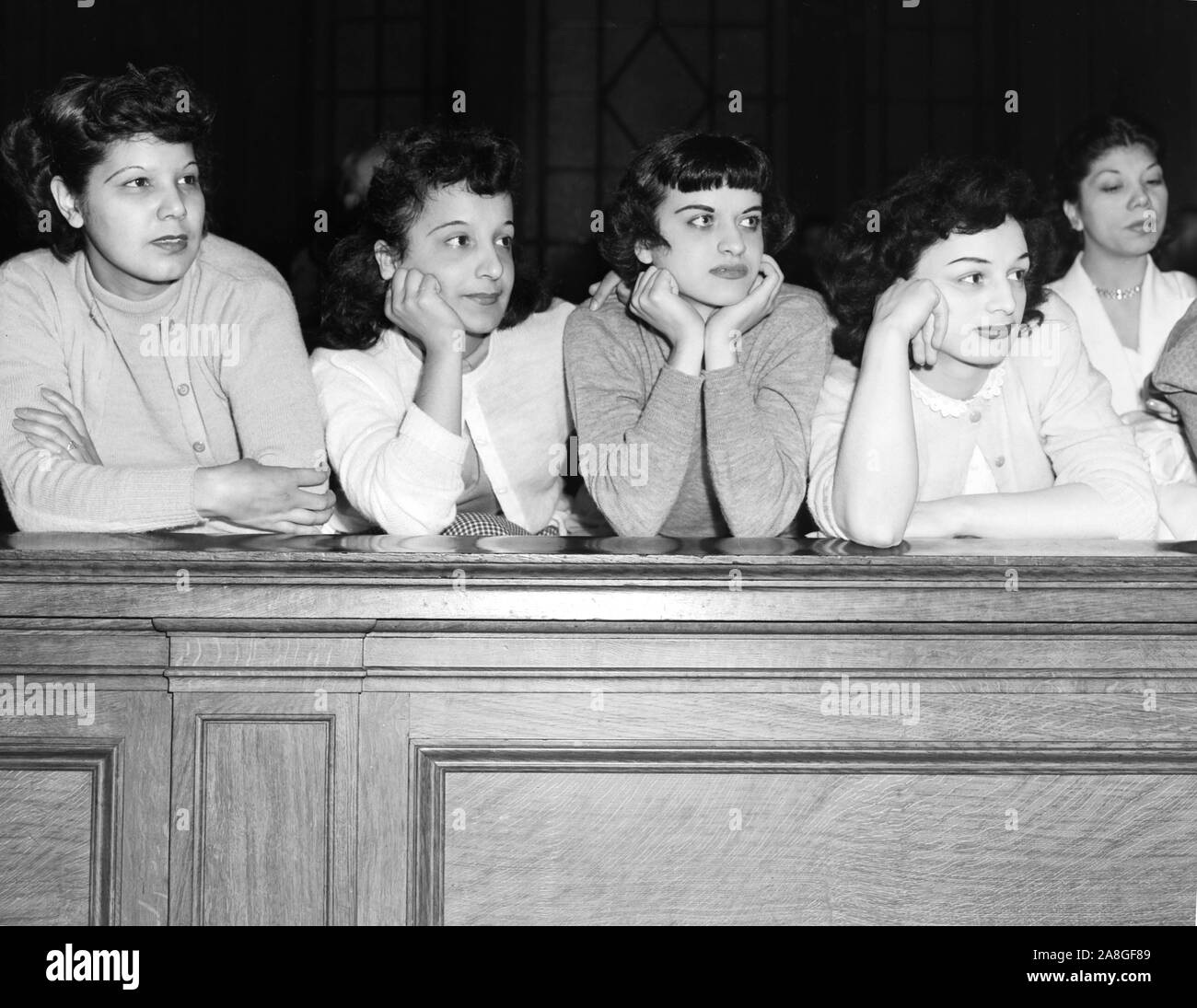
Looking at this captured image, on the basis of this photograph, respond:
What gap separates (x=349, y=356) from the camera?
194 centimetres

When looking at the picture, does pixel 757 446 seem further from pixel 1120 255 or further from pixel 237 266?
pixel 1120 255

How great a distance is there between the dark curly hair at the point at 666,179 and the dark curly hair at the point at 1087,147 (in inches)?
33.1

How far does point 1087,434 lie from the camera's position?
1771 mm

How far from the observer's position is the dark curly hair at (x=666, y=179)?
6.09ft

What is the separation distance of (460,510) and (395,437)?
0.22 metres

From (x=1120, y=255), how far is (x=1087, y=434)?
0.81 meters

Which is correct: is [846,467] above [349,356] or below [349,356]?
below

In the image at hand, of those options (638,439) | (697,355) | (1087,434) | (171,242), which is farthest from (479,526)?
(1087,434)

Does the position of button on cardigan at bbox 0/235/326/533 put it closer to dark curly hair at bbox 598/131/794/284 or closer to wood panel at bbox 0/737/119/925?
dark curly hair at bbox 598/131/794/284

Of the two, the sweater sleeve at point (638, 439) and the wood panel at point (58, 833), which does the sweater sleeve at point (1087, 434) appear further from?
the wood panel at point (58, 833)
